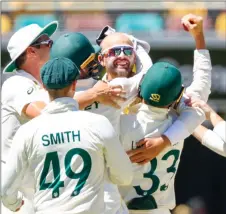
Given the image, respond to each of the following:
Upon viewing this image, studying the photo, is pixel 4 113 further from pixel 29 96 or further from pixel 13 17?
pixel 13 17

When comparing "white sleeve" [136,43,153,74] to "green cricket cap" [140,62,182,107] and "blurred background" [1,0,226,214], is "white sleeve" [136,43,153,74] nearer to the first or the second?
"green cricket cap" [140,62,182,107]

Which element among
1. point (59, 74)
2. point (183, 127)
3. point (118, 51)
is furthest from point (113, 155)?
point (118, 51)

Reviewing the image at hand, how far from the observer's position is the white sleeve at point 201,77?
524cm

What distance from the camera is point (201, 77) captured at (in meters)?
5.24

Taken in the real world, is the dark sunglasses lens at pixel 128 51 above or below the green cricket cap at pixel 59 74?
below

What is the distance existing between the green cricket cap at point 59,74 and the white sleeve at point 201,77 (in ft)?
3.61

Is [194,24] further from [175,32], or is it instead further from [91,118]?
[175,32]

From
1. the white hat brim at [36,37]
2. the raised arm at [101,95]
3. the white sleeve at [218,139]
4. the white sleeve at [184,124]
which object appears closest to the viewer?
the raised arm at [101,95]

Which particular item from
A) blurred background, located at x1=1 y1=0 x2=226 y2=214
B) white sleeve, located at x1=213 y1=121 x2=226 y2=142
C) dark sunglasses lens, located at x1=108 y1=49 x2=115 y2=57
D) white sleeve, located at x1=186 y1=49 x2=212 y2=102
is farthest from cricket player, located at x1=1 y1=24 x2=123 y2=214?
blurred background, located at x1=1 y1=0 x2=226 y2=214

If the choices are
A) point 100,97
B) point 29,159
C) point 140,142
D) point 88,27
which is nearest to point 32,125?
point 29,159

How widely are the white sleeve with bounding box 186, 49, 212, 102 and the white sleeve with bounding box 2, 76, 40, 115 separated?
1.03 m

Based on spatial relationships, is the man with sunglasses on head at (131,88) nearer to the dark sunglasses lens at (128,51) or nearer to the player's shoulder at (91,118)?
the dark sunglasses lens at (128,51)

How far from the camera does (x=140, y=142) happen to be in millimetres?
4969

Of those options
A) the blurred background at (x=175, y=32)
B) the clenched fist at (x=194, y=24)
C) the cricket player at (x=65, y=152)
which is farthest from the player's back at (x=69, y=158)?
the blurred background at (x=175, y=32)
